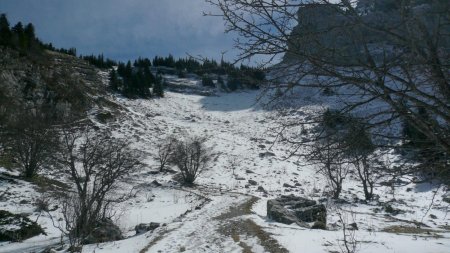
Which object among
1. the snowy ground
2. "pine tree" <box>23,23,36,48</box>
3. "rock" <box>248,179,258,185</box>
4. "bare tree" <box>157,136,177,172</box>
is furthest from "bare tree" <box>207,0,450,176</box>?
Answer: "pine tree" <box>23,23,36,48</box>

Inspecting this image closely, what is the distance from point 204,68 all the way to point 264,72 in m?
0.51

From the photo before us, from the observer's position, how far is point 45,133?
23.9m

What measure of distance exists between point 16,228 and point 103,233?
153 inches

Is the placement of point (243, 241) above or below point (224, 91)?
below

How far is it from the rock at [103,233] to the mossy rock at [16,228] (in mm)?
2992

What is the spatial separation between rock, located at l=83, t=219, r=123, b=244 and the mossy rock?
2.99 m

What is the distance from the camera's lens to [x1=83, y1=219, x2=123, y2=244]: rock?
41.5ft

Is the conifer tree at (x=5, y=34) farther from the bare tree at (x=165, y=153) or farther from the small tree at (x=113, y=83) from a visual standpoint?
the bare tree at (x=165, y=153)

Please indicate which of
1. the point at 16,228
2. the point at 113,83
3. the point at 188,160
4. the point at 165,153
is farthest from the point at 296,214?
the point at 113,83

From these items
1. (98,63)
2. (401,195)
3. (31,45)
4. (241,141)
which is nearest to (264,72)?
(401,195)

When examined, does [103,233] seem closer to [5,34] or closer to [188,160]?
[188,160]

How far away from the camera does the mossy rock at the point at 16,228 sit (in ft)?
46.0

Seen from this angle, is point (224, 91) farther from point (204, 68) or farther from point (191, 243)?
point (204, 68)

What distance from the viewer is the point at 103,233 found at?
13.1 meters
